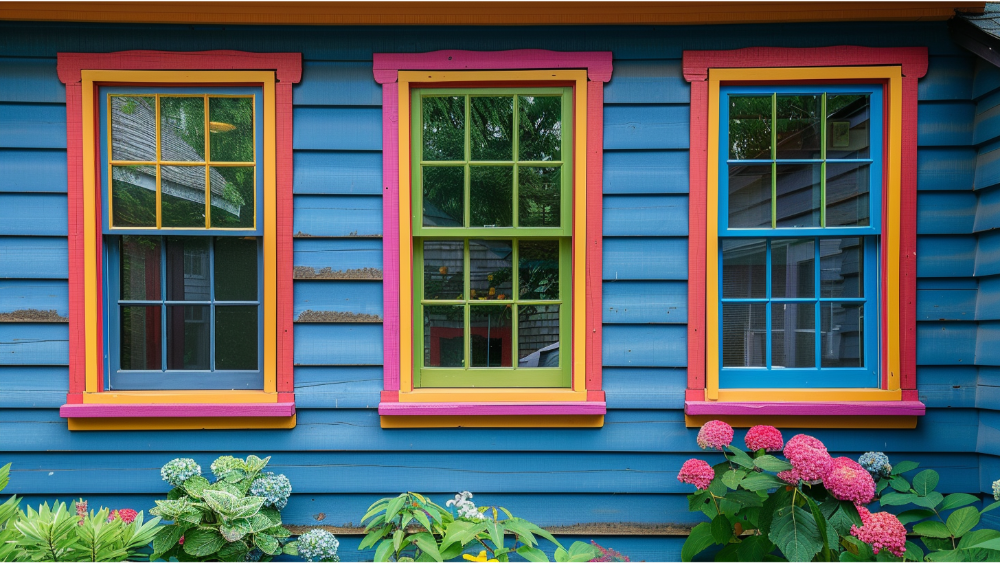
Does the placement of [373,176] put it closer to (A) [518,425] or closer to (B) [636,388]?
(A) [518,425]

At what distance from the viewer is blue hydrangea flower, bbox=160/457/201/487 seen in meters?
2.35

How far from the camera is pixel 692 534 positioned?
2.38 metres

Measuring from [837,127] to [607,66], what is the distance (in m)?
1.20

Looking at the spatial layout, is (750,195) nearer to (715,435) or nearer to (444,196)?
(715,435)

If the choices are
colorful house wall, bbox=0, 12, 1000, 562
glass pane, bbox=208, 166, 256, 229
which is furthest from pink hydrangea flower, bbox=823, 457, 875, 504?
glass pane, bbox=208, 166, 256, 229

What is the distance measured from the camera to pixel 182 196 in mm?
2627

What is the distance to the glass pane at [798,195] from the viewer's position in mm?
2674

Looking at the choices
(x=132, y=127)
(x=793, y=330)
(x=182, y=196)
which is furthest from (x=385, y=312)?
(x=793, y=330)

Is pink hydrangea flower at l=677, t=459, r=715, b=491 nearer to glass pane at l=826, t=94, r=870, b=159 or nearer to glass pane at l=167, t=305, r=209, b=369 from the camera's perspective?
glass pane at l=826, t=94, r=870, b=159

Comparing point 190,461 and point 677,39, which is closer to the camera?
point 190,461

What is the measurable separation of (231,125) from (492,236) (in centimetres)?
140

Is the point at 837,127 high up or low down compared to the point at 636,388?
up

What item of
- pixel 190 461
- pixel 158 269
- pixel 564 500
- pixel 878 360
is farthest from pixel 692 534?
pixel 158 269

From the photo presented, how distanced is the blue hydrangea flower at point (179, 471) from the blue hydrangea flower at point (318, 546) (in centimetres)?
58
